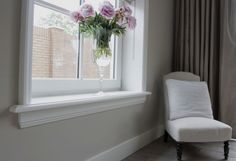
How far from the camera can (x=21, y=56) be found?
1194mm

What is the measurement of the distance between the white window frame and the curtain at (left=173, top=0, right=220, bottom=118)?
907 millimetres

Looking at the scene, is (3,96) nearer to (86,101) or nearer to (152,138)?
(86,101)

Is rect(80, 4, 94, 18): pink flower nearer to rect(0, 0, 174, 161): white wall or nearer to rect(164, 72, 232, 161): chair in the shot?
rect(0, 0, 174, 161): white wall

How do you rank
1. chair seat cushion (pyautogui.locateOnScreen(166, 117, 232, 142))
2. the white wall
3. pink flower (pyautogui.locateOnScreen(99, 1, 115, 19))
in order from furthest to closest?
→ chair seat cushion (pyautogui.locateOnScreen(166, 117, 232, 142)) → pink flower (pyautogui.locateOnScreen(99, 1, 115, 19)) → the white wall

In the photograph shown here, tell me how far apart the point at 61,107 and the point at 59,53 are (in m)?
0.51

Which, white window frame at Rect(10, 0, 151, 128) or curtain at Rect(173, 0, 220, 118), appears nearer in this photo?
white window frame at Rect(10, 0, 151, 128)

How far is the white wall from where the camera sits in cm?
115

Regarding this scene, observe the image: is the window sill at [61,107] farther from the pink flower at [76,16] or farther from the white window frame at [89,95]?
the pink flower at [76,16]

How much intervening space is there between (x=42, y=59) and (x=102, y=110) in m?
0.58

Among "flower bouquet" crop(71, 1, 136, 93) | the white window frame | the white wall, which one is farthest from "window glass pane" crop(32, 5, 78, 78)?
the white wall

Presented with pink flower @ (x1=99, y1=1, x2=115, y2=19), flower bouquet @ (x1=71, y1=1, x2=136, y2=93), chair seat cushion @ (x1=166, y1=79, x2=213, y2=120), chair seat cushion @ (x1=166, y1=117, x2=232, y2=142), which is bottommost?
chair seat cushion @ (x1=166, y1=117, x2=232, y2=142)

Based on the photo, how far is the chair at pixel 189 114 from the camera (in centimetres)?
217

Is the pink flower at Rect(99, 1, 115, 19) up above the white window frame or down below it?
above

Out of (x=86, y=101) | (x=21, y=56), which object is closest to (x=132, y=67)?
(x=86, y=101)
